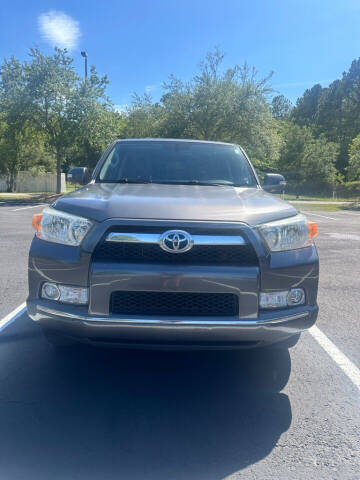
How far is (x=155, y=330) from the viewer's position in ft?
9.29

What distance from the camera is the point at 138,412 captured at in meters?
2.94

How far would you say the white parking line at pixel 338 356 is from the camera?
11.6ft

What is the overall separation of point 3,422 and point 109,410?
24.8 inches

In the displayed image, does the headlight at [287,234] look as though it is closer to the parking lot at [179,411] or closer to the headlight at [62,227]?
the parking lot at [179,411]

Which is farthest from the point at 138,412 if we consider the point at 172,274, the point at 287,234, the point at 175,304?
the point at 287,234

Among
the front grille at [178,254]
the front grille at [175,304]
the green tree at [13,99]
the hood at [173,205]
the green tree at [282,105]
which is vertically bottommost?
the front grille at [175,304]

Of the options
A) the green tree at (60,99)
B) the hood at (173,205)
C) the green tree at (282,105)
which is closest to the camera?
the hood at (173,205)

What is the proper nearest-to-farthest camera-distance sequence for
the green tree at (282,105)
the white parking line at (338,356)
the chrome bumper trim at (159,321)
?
the chrome bumper trim at (159,321)
the white parking line at (338,356)
the green tree at (282,105)

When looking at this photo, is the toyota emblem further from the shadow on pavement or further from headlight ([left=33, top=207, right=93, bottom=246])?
the shadow on pavement

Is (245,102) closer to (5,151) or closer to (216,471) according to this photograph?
(5,151)

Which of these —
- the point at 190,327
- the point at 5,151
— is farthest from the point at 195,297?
the point at 5,151

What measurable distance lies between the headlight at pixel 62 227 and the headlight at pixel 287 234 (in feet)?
3.75

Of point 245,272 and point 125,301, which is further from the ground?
point 245,272

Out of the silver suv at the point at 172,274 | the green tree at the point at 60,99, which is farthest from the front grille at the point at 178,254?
the green tree at the point at 60,99
